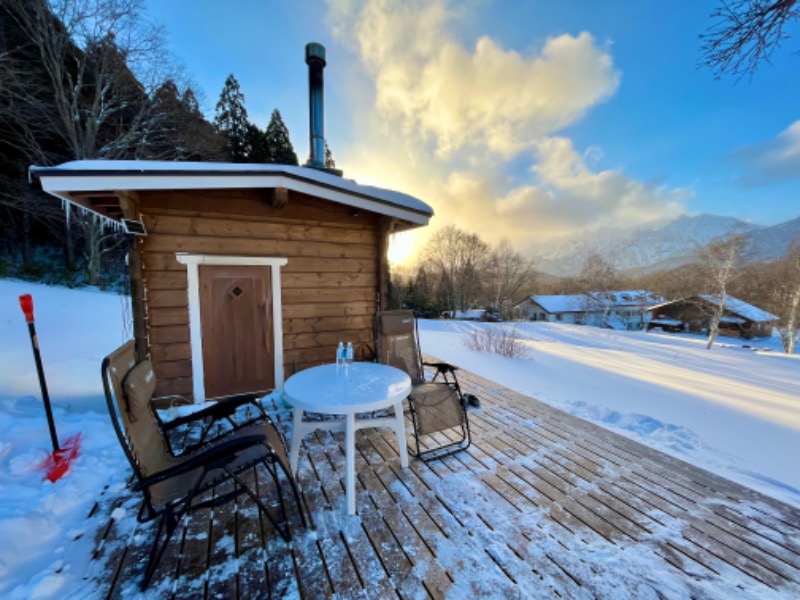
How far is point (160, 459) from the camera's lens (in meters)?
1.84

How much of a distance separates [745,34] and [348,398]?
4.23 meters

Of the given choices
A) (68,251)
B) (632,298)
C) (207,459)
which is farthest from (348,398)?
(632,298)

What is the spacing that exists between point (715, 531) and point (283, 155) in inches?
746

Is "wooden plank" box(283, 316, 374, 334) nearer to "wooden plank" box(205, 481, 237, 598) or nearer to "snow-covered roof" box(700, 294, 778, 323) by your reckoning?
"wooden plank" box(205, 481, 237, 598)

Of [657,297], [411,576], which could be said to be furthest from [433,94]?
[657,297]

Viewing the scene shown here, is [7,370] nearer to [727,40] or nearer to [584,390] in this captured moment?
[584,390]

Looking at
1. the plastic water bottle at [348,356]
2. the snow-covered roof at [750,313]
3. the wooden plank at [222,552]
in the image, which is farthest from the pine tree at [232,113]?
the snow-covered roof at [750,313]

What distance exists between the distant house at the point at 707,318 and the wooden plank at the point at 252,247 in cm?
2313

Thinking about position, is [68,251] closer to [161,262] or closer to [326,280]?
[161,262]

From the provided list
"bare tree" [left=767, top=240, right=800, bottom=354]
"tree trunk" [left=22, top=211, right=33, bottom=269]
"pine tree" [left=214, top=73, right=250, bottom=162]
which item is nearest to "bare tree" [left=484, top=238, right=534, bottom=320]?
"bare tree" [left=767, top=240, right=800, bottom=354]

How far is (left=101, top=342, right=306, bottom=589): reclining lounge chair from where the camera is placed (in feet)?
4.62

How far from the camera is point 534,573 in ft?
4.87

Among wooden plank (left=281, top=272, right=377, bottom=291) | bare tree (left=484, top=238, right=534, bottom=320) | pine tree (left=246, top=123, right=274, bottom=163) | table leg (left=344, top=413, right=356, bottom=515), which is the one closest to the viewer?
table leg (left=344, top=413, right=356, bottom=515)

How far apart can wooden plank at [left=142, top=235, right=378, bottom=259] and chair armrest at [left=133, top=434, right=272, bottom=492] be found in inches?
98.5
